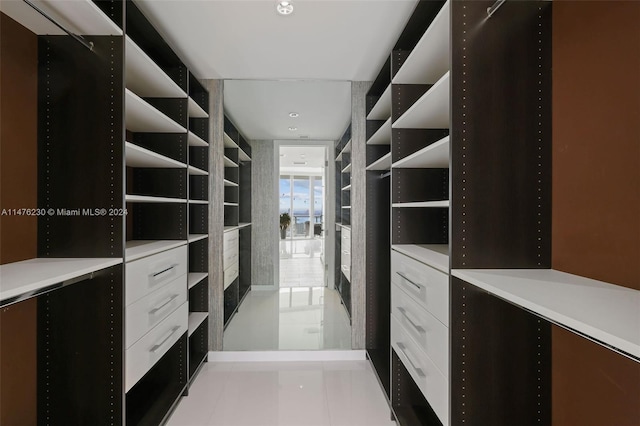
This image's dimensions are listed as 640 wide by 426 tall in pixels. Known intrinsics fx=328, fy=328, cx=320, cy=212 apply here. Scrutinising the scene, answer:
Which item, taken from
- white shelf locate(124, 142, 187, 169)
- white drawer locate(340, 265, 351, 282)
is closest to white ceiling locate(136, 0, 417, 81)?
white shelf locate(124, 142, 187, 169)

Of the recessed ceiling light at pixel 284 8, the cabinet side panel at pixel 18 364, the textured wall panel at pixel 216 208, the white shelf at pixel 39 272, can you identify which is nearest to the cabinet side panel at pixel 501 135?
the recessed ceiling light at pixel 284 8

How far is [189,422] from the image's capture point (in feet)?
6.88

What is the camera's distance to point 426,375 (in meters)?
1.54

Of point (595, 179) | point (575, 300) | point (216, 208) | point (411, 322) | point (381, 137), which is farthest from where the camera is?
point (216, 208)

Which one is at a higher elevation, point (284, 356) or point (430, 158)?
point (430, 158)

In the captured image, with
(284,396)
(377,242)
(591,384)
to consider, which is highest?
(377,242)

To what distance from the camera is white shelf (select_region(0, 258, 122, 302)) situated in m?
1.00

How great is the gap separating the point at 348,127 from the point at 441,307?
6.83ft

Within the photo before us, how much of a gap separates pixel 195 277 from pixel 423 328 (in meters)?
1.92

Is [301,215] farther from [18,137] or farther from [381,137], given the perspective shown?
[18,137]

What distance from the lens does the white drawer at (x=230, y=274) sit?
3.00m

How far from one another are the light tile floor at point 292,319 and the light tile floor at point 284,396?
204mm

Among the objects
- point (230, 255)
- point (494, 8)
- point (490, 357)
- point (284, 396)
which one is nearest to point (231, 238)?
point (230, 255)

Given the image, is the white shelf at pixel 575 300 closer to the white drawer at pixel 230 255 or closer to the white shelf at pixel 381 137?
the white shelf at pixel 381 137
